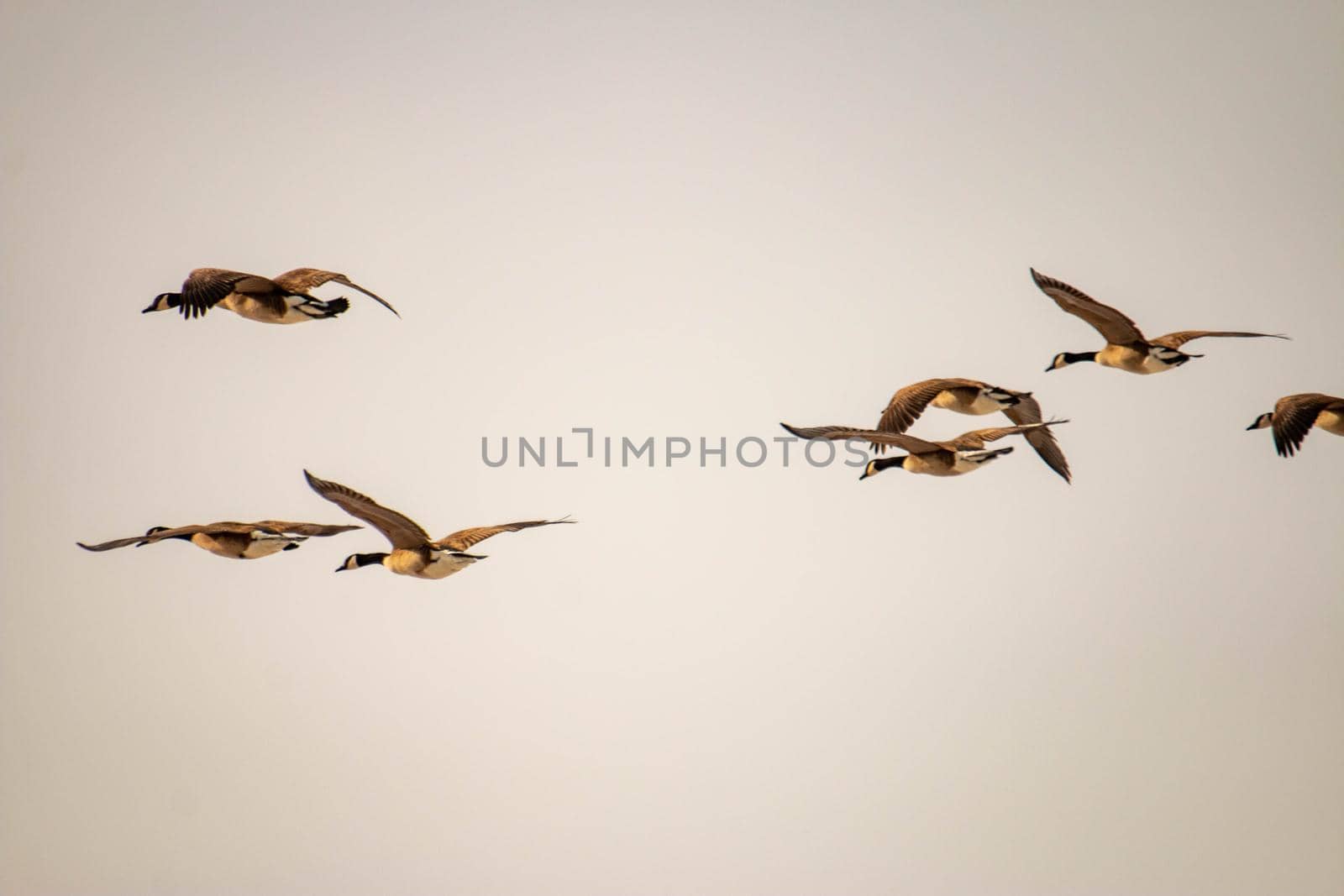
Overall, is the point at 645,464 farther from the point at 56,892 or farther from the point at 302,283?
the point at 56,892

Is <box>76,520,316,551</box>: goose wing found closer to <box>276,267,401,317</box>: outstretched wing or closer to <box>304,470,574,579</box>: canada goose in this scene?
<box>304,470,574,579</box>: canada goose

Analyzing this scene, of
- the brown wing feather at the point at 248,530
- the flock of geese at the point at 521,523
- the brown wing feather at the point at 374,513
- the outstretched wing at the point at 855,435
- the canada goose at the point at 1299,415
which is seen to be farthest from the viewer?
the canada goose at the point at 1299,415

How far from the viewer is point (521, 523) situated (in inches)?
249

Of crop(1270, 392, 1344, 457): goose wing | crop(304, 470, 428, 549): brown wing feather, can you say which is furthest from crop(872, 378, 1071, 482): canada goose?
crop(304, 470, 428, 549): brown wing feather

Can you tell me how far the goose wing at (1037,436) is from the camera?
23.5ft

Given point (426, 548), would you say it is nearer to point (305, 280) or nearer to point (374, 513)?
point (374, 513)

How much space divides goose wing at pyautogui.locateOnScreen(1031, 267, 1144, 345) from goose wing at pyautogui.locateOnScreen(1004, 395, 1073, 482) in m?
0.62

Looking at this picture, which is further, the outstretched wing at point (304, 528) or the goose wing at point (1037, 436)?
the goose wing at point (1037, 436)

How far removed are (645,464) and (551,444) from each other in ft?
1.92

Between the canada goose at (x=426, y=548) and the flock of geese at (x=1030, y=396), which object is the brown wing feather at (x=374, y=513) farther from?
the flock of geese at (x=1030, y=396)

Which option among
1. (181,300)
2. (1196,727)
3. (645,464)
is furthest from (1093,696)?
(181,300)

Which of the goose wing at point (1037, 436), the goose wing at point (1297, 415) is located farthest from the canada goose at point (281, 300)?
the goose wing at point (1297, 415)

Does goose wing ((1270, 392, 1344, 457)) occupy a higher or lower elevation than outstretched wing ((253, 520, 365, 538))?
higher

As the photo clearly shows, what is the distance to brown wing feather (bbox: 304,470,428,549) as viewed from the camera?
534 cm
